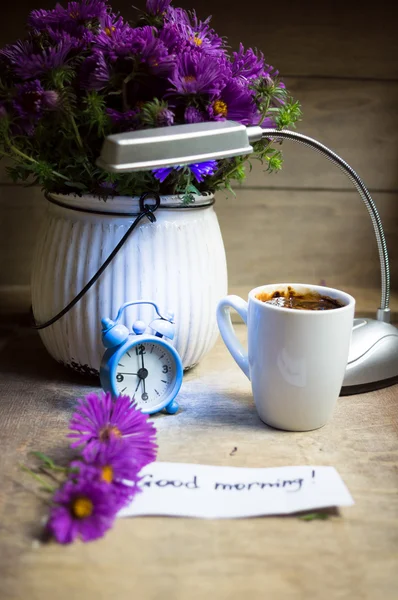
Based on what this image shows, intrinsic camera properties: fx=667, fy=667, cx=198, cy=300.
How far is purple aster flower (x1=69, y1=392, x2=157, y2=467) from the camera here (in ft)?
2.14

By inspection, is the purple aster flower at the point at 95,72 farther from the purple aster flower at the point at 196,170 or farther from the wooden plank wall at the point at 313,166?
the wooden plank wall at the point at 313,166

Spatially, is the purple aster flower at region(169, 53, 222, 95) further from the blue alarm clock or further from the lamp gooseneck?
the blue alarm clock

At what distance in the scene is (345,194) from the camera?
3.81ft

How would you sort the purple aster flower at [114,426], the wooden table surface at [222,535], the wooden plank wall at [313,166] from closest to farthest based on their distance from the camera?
the wooden table surface at [222,535] < the purple aster flower at [114,426] < the wooden plank wall at [313,166]

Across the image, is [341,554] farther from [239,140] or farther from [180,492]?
[239,140]

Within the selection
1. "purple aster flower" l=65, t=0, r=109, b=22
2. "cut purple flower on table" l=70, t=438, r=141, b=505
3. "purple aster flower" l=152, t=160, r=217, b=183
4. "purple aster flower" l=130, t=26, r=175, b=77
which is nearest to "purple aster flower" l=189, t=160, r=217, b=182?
"purple aster flower" l=152, t=160, r=217, b=183

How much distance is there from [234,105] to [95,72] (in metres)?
0.15

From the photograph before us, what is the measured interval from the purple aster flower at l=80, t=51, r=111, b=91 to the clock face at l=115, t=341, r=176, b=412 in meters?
0.28

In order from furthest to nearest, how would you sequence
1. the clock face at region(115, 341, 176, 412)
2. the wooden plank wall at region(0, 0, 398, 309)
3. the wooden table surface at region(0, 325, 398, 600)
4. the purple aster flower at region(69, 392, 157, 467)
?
the wooden plank wall at region(0, 0, 398, 309)
the clock face at region(115, 341, 176, 412)
the purple aster flower at region(69, 392, 157, 467)
the wooden table surface at region(0, 325, 398, 600)

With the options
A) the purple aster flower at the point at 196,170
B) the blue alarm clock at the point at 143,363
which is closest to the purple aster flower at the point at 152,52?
the purple aster flower at the point at 196,170

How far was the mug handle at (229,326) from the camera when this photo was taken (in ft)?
2.59

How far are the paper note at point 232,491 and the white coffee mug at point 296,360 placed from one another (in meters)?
0.09

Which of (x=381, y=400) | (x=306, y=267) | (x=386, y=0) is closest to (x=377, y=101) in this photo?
(x=386, y=0)

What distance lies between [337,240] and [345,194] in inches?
3.2
